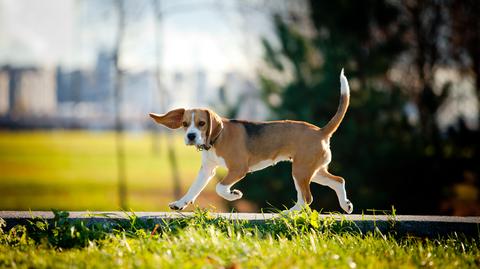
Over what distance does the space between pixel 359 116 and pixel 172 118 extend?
729cm

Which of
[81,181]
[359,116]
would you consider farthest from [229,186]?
[81,181]

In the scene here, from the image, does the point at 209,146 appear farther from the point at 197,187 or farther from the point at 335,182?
the point at 335,182

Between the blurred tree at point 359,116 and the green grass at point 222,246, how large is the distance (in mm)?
6034

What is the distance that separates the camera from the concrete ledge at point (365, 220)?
6320mm

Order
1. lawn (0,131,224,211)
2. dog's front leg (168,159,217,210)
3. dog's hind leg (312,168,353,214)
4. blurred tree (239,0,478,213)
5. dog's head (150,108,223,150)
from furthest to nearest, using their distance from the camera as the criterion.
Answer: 1. lawn (0,131,224,211)
2. blurred tree (239,0,478,213)
3. dog's hind leg (312,168,353,214)
4. dog's front leg (168,159,217,210)
5. dog's head (150,108,223,150)

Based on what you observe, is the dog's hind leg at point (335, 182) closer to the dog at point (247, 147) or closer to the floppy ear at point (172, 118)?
the dog at point (247, 147)

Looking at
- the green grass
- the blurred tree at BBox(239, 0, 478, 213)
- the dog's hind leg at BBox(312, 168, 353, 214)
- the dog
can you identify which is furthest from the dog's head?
the blurred tree at BBox(239, 0, 478, 213)

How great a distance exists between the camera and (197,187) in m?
6.45

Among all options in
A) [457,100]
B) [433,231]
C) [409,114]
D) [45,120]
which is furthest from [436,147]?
[45,120]

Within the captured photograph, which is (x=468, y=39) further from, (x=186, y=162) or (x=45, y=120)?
(x=45, y=120)

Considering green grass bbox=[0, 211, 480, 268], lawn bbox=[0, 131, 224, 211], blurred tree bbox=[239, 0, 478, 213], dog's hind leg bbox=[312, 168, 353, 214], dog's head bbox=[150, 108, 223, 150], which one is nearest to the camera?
green grass bbox=[0, 211, 480, 268]

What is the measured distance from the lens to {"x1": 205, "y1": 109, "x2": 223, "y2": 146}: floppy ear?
6.34m

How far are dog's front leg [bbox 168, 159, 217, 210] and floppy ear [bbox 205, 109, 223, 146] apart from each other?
314mm

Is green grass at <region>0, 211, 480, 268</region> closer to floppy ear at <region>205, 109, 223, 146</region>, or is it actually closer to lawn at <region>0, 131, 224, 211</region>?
floppy ear at <region>205, 109, 223, 146</region>
